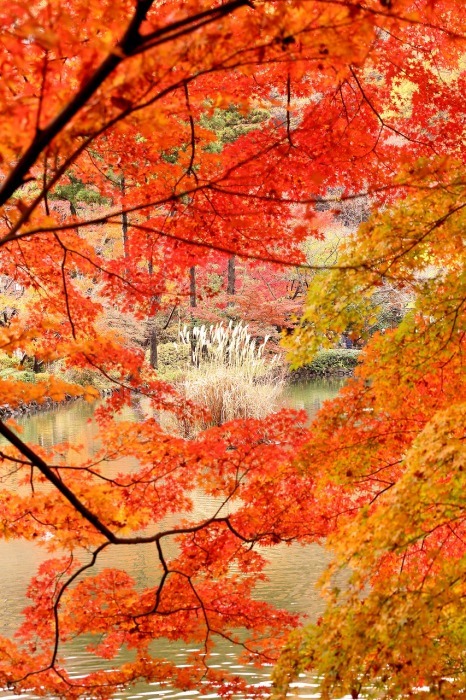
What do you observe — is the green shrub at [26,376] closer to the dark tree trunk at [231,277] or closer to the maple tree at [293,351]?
the dark tree trunk at [231,277]

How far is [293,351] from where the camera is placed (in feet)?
12.5

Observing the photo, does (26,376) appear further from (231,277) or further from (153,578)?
(153,578)

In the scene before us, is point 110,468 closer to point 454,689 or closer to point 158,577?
point 158,577

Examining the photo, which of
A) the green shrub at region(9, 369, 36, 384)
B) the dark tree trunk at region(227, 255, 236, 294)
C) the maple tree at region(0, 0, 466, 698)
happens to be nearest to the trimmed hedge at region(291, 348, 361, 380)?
the dark tree trunk at region(227, 255, 236, 294)

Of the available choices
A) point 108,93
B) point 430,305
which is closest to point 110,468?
point 430,305

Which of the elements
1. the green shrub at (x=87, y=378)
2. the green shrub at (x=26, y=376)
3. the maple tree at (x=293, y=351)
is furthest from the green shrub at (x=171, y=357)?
the maple tree at (x=293, y=351)

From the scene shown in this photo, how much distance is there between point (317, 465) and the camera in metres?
3.87

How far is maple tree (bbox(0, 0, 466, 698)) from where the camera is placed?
177cm

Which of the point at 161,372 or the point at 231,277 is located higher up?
the point at 231,277

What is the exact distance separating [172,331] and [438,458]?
17266 mm

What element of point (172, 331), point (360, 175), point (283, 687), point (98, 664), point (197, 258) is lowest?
point (98, 664)

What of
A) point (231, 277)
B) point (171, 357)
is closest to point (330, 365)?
point (231, 277)

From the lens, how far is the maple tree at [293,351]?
1767mm

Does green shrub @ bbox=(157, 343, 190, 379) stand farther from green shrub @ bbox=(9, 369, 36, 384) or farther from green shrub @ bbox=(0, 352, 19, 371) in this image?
green shrub @ bbox=(0, 352, 19, 371)
